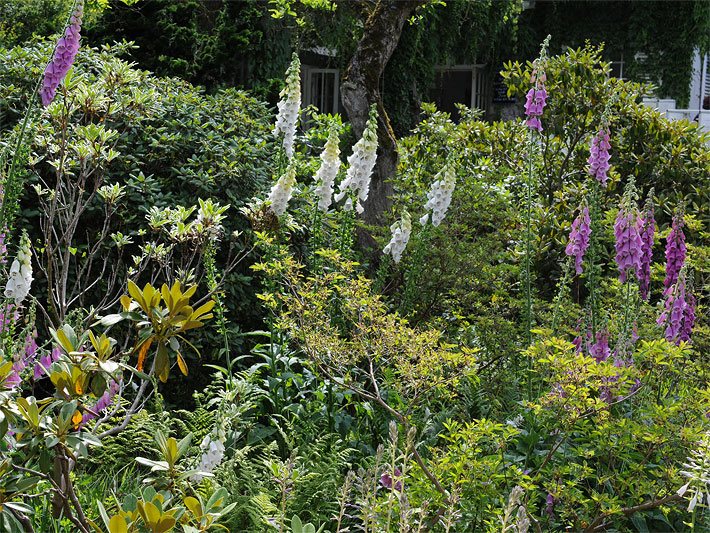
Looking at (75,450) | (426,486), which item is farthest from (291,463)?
(426,486)

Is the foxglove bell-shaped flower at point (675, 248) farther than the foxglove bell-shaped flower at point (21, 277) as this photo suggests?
Yes

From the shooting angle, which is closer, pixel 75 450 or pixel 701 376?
pixel 75 450

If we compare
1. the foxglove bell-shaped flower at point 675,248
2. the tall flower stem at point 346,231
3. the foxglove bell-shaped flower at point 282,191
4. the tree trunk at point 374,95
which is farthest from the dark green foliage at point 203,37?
the foxglove bell-shaped flower at point 675,248

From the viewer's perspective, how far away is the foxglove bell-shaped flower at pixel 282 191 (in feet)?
13.6

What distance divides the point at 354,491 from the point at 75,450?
5.22 ft

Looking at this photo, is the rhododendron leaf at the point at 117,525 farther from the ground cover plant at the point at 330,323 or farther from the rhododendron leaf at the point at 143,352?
the rhododendron leaf at the point at 143,352

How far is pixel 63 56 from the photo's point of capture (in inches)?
126

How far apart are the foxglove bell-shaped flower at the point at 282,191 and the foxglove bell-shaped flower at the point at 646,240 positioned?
5.50 ft

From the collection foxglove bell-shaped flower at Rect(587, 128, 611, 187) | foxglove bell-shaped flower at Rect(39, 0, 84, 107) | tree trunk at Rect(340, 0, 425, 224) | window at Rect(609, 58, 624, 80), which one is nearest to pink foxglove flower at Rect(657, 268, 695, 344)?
foxglove bell-shaped flower at Rect(587, 128, 611, 187)

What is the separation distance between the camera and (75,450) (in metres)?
1.97

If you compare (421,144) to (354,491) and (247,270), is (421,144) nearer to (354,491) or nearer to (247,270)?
(247,270)

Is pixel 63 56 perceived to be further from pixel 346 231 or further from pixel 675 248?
pixel 675 248

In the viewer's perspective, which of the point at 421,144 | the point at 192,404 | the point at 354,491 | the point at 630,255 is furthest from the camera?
the point at 421,144

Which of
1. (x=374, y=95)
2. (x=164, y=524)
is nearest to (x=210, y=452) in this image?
(x=164, y=524)
